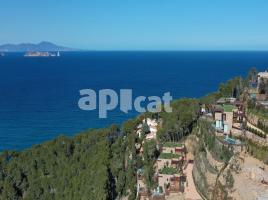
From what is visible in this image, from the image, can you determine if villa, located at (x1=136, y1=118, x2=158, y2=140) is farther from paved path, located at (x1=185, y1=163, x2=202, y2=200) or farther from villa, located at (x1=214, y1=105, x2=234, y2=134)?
paved path, located at (x1=185, y1=163, x2=202, y2=200)

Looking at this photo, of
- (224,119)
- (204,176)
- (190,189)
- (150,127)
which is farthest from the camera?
(150,127)

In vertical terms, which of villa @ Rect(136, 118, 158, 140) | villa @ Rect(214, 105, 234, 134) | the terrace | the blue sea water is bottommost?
the blue sea water

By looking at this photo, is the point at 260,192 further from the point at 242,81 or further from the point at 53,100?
the point at 53,100

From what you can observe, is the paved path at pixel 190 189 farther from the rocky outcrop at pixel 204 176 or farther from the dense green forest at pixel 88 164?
the dense green forest at pixel 88 164

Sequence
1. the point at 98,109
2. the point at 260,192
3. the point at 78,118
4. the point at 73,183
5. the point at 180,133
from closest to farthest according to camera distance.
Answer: the point at 260,192 < the point at 73,183 < the point at 180,133 < the point at 78,118 < the point at 98,109

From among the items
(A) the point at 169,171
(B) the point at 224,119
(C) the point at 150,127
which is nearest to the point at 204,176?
(A) the point at 169,171

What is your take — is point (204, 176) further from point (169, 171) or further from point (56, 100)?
point (56, 100)

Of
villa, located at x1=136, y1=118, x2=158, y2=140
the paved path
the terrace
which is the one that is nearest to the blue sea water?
villa, located at x1=136, y1=118, x2=158, y2=140

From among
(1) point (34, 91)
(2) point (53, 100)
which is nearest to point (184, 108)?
(2) point (53, 100)
